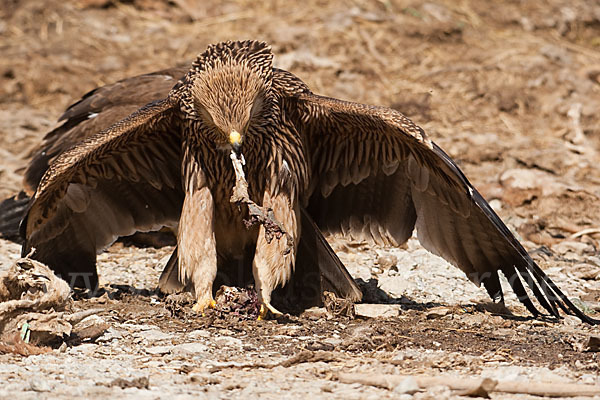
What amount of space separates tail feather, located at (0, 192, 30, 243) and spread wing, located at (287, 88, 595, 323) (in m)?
2.92

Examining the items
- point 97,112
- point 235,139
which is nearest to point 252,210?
point 235,139

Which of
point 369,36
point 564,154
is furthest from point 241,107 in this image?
point 369,36

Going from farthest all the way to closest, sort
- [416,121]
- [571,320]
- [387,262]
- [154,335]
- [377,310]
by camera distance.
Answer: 1. [416,121]
2. [387,262]
3. [377,310]
4. [571,320]
5. [154,335]

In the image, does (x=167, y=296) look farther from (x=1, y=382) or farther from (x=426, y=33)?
(x=426, y=33)

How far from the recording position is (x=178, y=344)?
17.0ft

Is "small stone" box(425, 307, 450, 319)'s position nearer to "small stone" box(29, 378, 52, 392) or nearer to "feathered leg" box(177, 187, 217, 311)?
"feathered leg" box(177, 187, 217, 311)

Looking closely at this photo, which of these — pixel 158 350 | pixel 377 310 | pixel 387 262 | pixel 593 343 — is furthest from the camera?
pixel 387 262

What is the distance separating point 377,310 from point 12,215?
3.85 meters

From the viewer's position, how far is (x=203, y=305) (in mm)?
5996

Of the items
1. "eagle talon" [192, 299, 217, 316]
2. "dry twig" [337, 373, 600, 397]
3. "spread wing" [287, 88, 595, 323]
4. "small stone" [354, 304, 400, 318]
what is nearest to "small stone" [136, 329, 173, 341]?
"eagle talon" [192, 299, 217, 316]

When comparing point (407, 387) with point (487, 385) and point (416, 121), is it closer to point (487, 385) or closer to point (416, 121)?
point (487, 385)

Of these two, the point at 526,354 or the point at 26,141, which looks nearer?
the point at 526,354

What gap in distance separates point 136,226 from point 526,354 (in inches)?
132

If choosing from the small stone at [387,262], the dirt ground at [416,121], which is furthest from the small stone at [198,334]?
the small stone at [387,262]
